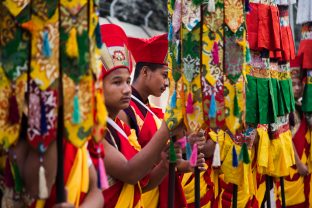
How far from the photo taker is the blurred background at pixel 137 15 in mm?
7289

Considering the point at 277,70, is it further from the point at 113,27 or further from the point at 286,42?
the point at 113,27

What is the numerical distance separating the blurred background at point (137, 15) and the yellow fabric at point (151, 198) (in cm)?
337

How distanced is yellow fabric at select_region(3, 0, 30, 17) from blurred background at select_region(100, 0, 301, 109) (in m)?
4.63

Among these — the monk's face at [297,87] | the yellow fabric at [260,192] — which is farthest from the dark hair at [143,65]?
the monk's face at [297,87]

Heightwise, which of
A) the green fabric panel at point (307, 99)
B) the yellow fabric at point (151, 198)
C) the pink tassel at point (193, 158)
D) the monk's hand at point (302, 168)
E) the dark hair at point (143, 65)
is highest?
the dark hair at point (143, 65)

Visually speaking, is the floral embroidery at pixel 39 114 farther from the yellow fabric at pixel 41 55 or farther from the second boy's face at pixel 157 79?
the second boy's face at pixel 157 79

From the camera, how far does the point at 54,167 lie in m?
2.19

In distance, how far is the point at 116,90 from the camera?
120 inches

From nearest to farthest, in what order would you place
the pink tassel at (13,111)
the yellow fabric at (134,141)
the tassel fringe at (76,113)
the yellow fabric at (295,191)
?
the tassel fringe at (76,113)
the pink tassel at (13,111)
the yellow fabric at (134,141)
the yellow fabric at (295,191)

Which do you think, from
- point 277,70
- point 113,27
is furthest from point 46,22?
point 277,70

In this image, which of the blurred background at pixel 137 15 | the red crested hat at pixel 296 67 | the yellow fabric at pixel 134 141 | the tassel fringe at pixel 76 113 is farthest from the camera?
the blurred background at pixel 137 15

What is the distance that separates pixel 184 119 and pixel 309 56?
3026 mm

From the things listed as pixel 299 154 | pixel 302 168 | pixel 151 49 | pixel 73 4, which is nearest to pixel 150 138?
pixel 151 49

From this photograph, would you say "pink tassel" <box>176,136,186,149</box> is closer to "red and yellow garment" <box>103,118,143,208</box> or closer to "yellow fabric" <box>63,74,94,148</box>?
"red and yellow garment" <box>103,118,143,208</box>
